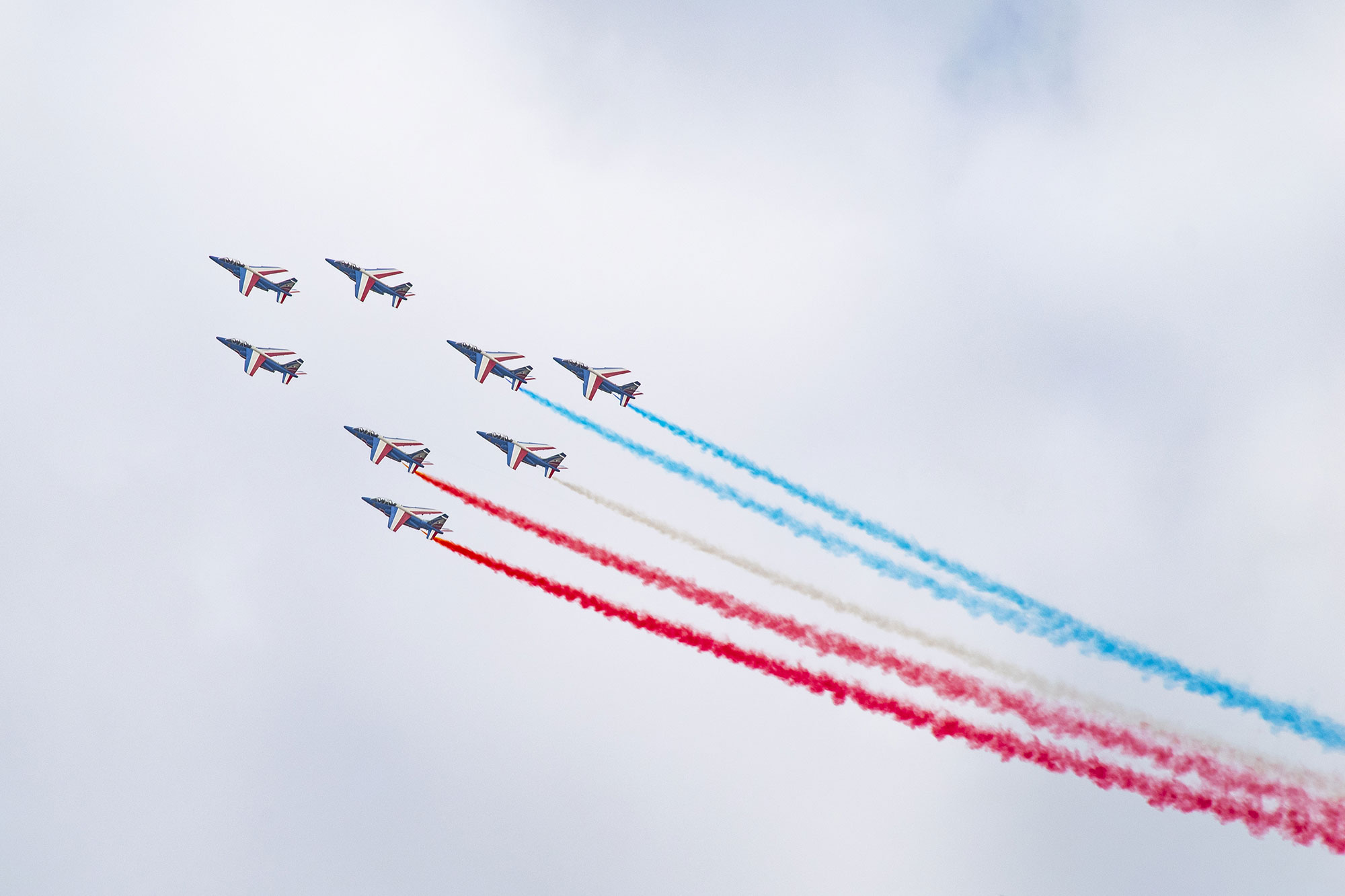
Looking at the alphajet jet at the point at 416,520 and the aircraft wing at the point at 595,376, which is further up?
the aircraft wing at the point at 595,376

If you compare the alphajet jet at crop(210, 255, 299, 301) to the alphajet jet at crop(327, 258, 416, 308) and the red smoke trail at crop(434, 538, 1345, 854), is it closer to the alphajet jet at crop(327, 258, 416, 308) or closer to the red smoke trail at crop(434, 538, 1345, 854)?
the alphajet jet at crop(327, 258, 416, 308)

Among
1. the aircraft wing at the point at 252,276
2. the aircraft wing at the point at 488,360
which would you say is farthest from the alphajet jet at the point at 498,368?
the aircraft wing at the point at 252,276

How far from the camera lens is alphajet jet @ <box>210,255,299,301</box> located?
100938mm

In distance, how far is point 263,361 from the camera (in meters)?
99.6

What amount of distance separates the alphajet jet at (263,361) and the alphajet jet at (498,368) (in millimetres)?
15519

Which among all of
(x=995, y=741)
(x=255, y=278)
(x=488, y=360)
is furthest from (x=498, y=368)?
A: (x=995, y=741)

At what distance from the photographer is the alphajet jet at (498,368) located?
94812mm

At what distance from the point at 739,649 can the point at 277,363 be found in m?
47.5

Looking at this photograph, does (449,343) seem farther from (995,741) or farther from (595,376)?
(995,741)

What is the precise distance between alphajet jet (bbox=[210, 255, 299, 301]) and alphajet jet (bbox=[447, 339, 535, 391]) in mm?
18275

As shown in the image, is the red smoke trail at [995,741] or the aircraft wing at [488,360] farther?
the aircraft wing at [488,360]

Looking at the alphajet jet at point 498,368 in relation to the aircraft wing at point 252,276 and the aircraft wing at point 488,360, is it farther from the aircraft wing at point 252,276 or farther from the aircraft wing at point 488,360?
the aircraft wing at point 252,276

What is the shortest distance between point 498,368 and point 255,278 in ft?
78.0

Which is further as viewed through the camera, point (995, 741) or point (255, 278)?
point (255, 278)
